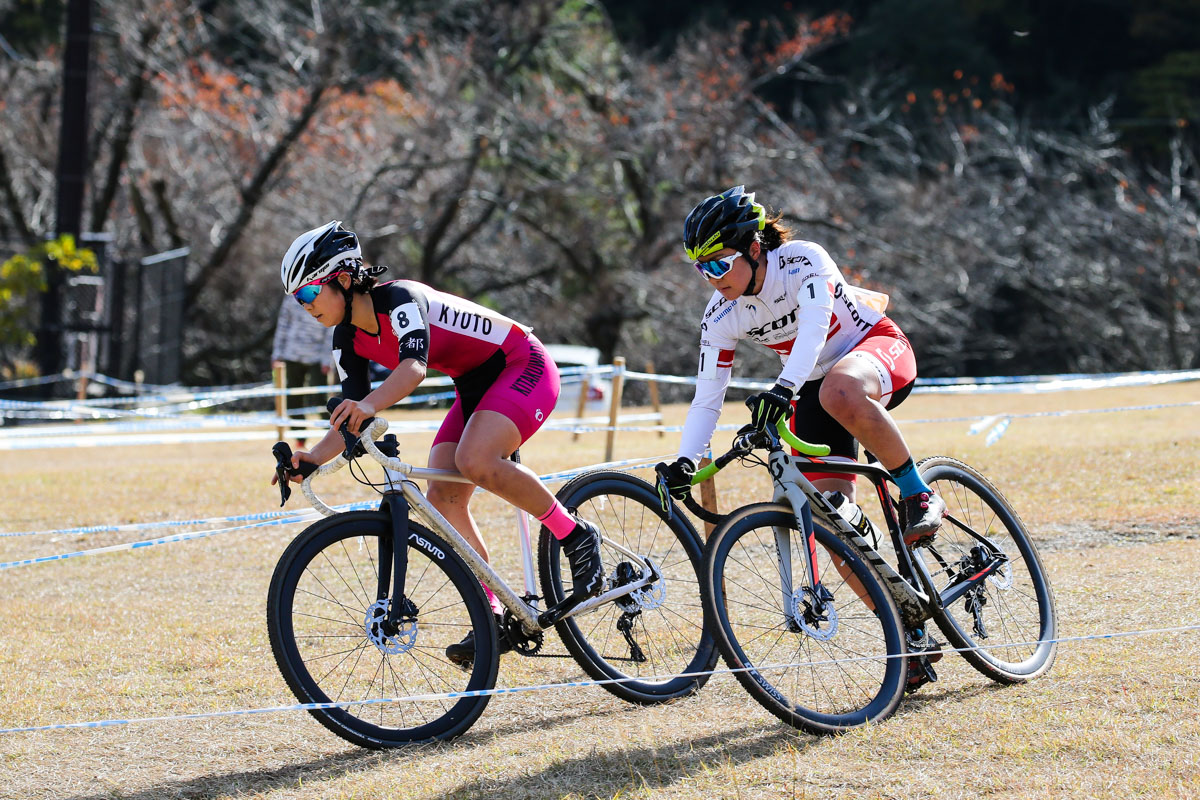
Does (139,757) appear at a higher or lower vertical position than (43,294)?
lower

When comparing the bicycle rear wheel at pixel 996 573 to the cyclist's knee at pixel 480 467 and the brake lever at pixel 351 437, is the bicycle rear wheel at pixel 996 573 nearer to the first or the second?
the cyclist's knee at pixel 480 467

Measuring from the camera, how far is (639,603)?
4.65 m

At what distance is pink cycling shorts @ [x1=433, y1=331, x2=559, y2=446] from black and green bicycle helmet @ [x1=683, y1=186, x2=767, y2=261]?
69 centimetres

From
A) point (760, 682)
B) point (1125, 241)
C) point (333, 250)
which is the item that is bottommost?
point (760, 682)

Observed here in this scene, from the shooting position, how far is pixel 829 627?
413 cm

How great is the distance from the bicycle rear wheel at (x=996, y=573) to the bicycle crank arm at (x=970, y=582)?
4cm

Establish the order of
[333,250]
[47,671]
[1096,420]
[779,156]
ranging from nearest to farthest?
[333,250], [47,671], [1096,420], [779,156]

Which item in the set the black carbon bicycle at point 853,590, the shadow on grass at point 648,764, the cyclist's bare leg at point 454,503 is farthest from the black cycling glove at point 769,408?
the cyclist's bare leg at point 454,503

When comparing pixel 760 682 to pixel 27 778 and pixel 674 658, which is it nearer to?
pixel 674 658

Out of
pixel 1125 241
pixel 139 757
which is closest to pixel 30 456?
pixel 139 757

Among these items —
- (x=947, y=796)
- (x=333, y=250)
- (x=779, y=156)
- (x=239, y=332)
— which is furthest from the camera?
(x=239, y=332)

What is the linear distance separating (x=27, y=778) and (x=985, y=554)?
3.58m

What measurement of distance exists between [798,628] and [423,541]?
4.27 feet

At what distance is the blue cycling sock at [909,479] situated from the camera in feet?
14.7
